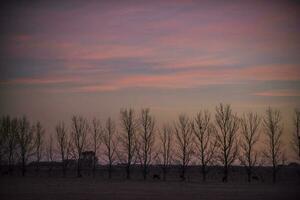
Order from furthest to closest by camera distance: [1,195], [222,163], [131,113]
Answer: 1. [131,113]
2. [222,163]
3. [1,195]

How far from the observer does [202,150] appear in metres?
63.2

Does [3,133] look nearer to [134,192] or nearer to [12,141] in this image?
[12,141]

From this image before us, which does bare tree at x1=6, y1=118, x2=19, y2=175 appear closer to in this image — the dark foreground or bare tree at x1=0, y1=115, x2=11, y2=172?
bare tree at x1=0, y1=115, x2=11, y2=172

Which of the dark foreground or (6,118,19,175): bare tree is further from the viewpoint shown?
(6,118,19,175): bare tree

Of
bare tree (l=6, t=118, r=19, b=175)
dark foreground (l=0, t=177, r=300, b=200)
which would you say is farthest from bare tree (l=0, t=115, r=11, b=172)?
dark foreground (l=0, t=177, r=300, b=200)

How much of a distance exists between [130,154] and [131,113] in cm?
818

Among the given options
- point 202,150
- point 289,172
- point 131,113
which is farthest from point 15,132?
point 289,172

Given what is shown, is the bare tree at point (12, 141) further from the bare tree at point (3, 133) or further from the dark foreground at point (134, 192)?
the dark foreground at point (134, 192)

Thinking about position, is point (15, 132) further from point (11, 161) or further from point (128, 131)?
point (128, 131)

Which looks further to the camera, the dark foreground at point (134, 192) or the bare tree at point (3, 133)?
the bare tree at point (3, 133)

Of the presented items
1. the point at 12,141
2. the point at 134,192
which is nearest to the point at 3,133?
the point at 12,141

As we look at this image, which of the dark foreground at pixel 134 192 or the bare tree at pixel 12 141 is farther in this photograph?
the bare tree at pixel 12 141

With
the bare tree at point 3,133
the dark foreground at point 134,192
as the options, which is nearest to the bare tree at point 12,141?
the bare tree at point 3,133

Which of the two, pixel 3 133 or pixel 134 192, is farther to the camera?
pixel 3 133
